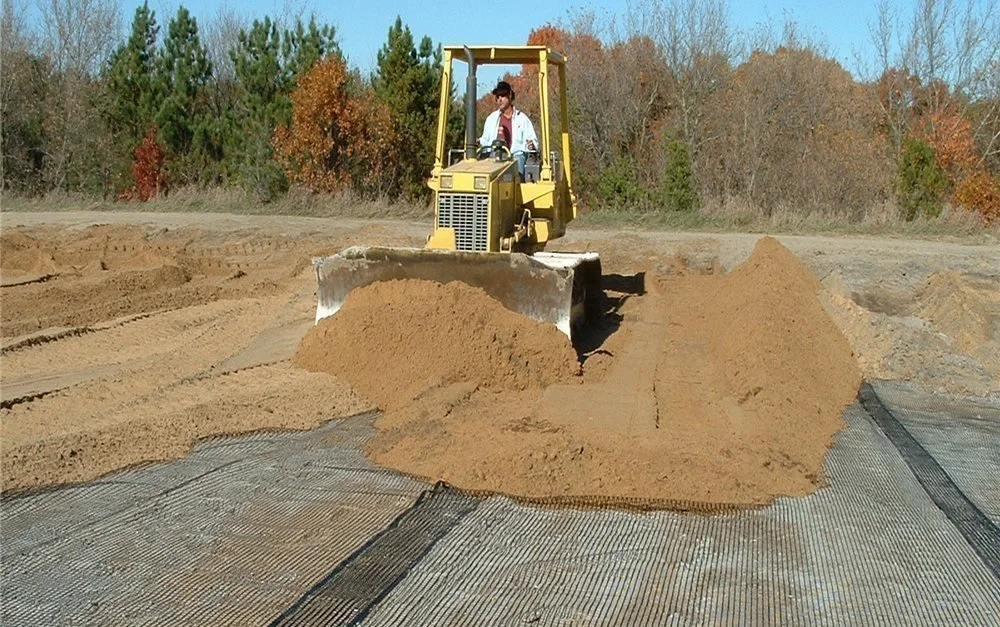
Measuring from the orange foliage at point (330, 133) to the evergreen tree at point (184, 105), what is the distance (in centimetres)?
405

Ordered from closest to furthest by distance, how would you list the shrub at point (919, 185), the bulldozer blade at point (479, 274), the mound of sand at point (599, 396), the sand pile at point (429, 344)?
the mound of sand at point (599, 396), the sand pile at point (429, 344), the bulldozer blade at point (479, 274), the shrub at point (919, 185)

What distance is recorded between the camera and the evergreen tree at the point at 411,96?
84.6 feet

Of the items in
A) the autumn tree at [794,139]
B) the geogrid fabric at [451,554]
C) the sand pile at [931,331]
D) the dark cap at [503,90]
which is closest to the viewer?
the geogrid fabric at [451,554]

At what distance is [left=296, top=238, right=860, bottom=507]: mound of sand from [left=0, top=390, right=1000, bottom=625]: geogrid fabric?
1.10ft

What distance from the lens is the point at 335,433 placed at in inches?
276

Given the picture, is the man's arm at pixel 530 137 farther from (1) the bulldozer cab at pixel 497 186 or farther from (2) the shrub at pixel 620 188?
(2) the shrub at pixel 620 188

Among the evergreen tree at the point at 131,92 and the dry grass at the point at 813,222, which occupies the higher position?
the evergreen tree at the point at 131,92

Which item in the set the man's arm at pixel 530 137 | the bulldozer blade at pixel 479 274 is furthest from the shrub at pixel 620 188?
the bulldozer blade at pixel 479 274

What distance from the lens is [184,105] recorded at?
98.8 feet

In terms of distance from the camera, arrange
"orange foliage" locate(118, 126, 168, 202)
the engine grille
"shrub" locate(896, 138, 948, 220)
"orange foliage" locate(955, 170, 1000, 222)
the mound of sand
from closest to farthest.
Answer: the mound of sand, the engine grille, "shrub" locate(896, 138, 948, 220), "orange foliage" locate(955, 170, 1000, 222), "orange foliage" locate(118, 126, 168, 202)

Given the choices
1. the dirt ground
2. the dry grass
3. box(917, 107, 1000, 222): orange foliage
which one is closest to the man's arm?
the dirt ground

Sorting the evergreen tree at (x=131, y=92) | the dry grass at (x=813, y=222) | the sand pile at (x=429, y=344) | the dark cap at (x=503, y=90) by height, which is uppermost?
the evergreen tree at (x=131, y=92)

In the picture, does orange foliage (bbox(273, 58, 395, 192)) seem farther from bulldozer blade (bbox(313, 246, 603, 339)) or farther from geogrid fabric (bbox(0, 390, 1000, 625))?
geogrid fabric (bbox(0, 390, 1000, 625))

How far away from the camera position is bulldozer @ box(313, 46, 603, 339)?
30.0ft
